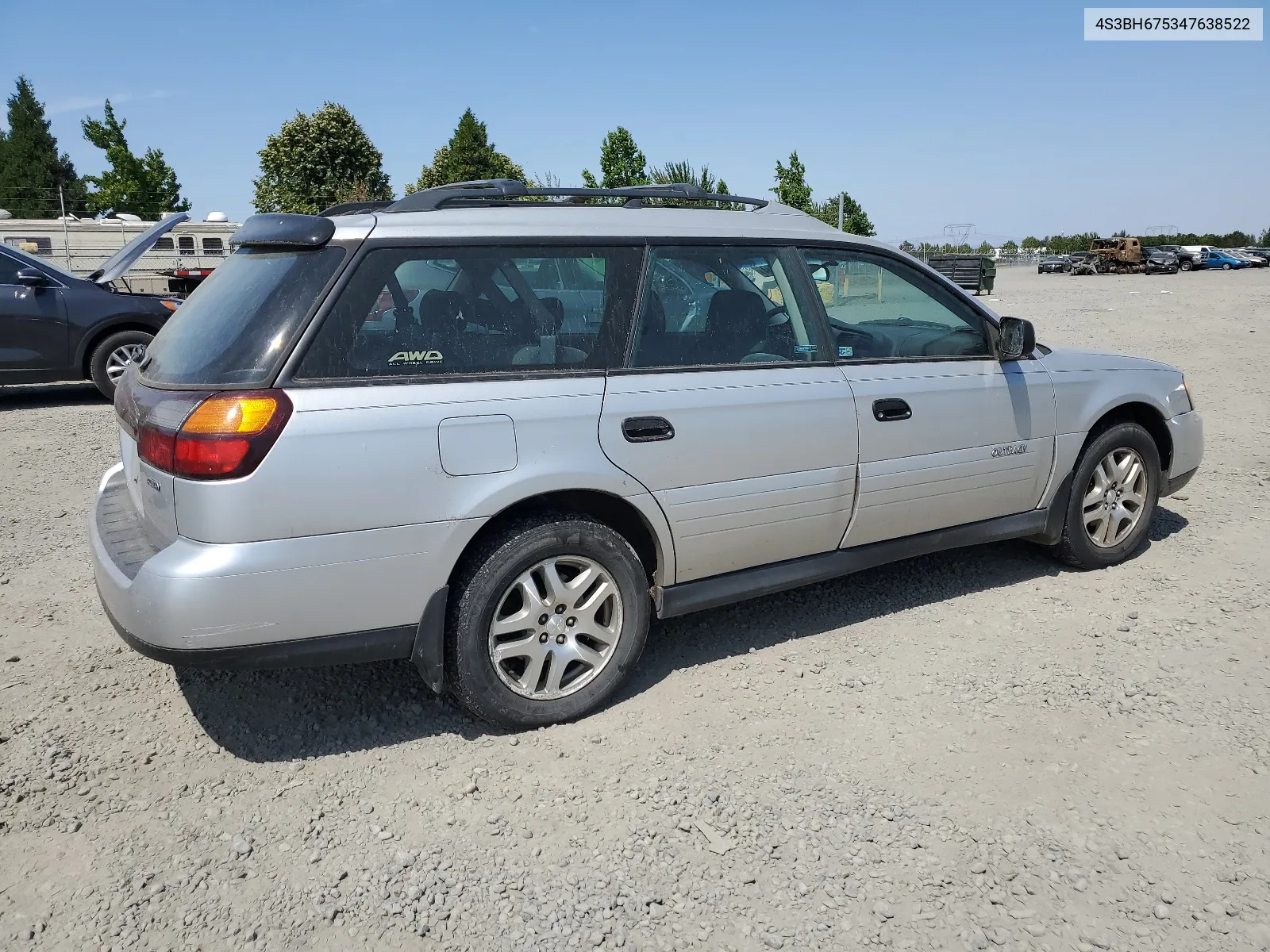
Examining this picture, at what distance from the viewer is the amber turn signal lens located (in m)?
2.91

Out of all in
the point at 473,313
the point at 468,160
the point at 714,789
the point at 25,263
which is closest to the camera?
the point at 714,789

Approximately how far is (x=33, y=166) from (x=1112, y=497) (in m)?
76.3

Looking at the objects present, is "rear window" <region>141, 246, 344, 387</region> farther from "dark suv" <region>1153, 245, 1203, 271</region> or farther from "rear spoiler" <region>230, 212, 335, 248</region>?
"dark suv" <region>1153, 245, 1203, 271</region>

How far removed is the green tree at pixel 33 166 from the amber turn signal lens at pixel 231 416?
227 feet

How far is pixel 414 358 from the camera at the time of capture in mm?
3229

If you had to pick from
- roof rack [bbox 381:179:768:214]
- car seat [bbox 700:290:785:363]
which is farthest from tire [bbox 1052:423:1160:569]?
roof rack [bbox 381:179:768:214]

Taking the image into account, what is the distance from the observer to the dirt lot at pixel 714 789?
2.56 metres

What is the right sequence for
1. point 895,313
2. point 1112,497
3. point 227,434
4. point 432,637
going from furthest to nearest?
point 1112,497 < point 895,313 < point 432,637 < point 227,434

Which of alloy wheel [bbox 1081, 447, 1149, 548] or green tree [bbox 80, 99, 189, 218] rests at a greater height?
green tree [bbox 80, 99, 189, 218]

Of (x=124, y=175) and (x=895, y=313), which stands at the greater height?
(x=124, y=175)

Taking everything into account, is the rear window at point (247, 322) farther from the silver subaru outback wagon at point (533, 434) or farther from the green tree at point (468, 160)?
the green tree at point (468, 160)

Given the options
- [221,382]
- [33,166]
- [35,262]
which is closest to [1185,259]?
[35,262]

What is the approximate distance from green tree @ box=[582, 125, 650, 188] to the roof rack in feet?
89.5

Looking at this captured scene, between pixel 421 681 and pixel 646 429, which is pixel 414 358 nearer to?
pixel 646 429
